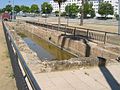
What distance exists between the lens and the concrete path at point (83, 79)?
8500 mm

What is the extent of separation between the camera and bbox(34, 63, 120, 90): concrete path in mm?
8500

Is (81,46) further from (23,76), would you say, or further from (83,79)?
(23,76)

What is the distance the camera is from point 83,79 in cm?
947

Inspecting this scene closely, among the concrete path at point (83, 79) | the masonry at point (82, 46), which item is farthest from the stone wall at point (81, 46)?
the concrete path at point (83, 79)

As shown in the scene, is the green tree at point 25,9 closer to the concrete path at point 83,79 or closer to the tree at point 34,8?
the tree at point 34,8

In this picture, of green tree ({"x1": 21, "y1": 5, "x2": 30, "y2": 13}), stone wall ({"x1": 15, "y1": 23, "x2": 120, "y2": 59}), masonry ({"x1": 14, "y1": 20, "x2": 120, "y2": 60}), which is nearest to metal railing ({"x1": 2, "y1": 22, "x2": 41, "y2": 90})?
masonry ({"x1": 14, "y1": 20, "x2": 120, "y2": 60})

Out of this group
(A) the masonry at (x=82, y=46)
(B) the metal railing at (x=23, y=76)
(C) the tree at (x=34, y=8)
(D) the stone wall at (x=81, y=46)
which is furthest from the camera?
(C) the tree at (x=34, y=8)

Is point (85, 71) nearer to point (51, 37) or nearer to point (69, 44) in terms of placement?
point (69, 44)

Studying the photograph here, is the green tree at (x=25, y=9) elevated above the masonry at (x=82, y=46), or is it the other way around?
the green tree at (x=25, y=9)

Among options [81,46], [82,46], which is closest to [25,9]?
[81,46]

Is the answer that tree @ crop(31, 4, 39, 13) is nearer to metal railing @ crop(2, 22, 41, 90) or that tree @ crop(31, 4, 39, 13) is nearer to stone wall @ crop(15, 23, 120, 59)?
stone wall @ crop(15, 23, 120, 59)

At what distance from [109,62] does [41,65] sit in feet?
10.8

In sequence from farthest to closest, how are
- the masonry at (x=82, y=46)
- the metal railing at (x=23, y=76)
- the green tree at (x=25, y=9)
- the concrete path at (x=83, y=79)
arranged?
the green tree at (x=25, y=9) < the masonry at (x=82, y=46) < the concrete path at (x=83, y=79) < the metal railing at (x=23, y=76)

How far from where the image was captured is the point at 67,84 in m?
8.80
